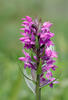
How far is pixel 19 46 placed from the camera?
5.23m

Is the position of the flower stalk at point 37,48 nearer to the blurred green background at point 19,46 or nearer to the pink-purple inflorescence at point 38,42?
the pink-purple inflorescence at point 38,42

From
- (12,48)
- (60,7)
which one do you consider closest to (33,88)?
(12,48)

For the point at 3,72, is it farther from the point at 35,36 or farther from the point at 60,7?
the point at 60,7

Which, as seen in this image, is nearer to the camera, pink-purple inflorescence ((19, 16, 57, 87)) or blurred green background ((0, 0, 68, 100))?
pink-purple inflorescence ((19, 16, 57, 87))

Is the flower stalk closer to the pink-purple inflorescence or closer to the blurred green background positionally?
the pink-purple inflorescence

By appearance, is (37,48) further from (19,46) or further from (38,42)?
(19,46)

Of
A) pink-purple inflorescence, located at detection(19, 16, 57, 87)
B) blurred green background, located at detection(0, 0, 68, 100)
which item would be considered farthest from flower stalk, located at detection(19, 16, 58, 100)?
blurred green background, located at detection(0, 0, 68, 100)

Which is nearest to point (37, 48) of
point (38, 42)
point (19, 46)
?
point (38, 42)

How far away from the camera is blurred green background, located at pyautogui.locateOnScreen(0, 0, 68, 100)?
2.97m

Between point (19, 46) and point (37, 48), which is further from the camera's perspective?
point (19, 46)

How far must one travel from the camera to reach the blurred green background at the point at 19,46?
9.75ft

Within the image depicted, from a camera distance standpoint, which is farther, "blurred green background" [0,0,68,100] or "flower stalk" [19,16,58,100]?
"blurred green background" [0,0,68,100]

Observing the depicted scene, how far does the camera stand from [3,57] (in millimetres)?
3801

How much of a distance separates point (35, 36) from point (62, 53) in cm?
225
